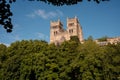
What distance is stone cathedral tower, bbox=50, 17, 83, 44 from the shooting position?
14600 cm

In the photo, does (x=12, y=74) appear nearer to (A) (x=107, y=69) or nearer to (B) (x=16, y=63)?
(B) (x=16, y=63)

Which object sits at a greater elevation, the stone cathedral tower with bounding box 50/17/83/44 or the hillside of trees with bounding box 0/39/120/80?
the stone cathedral tower with bounding box 50/17/83/44

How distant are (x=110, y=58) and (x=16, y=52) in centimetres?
2622

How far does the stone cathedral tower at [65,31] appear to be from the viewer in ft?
479

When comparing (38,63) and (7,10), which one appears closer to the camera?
(7,10)

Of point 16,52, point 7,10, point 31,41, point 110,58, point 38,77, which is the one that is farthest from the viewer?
point 110,58

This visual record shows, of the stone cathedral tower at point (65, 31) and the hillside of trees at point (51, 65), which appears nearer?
the hillside of trees at point (51, 65)

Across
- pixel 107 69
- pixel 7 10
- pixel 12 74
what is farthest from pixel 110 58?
pixel 7 10

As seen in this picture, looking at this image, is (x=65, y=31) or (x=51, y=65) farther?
(x=65, y=31)

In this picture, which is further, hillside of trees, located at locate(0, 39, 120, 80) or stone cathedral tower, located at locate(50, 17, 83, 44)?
stone cathedral tower, located at locate(50, 17, 83, 44)

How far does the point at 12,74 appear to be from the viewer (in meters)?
56.5

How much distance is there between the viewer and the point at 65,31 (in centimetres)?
14875

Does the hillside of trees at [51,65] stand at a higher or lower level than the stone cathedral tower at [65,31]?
lower

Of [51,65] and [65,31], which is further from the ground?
[65,31]
